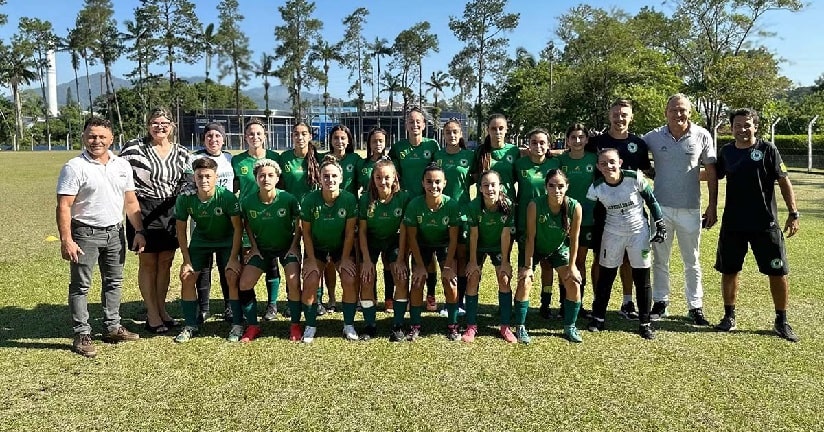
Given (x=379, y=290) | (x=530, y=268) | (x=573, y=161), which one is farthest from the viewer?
(x=379, y=290)

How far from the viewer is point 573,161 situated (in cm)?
568

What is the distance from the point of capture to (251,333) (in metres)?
5.24

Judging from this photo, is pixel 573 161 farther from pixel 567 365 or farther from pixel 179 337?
pixel 179 337

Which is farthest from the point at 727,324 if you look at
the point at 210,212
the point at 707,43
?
the point at 707,43

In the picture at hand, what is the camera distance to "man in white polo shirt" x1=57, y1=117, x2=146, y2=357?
15.6 ft

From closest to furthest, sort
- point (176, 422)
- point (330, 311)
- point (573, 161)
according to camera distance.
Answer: point (176, 422), point (573, 161), point (330, 311)

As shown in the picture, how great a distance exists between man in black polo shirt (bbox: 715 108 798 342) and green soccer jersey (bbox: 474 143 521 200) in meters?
1.92

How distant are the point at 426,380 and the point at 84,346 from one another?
9.33 feet

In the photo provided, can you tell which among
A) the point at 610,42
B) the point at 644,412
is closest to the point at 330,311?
the point at 644,412

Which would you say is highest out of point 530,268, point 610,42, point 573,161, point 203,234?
point 610,42

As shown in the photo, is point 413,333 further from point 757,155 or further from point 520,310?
point 757,155

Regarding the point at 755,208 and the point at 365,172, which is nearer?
the point at 755,208

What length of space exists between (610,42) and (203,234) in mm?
33963

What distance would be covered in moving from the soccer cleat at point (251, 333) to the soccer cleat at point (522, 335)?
7.61 ft
